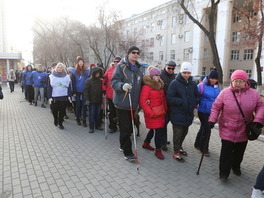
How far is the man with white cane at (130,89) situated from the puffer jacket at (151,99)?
126 mm

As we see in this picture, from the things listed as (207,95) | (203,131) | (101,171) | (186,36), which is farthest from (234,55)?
(101,171)

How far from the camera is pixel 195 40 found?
37.9 m

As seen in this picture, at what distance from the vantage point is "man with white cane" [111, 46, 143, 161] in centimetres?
420

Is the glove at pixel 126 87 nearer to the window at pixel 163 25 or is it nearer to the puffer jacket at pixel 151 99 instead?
the puffer jacket at pixel 151 99

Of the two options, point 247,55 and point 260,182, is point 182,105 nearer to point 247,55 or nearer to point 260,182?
point 260,182

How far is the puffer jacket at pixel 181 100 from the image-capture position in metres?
4.14

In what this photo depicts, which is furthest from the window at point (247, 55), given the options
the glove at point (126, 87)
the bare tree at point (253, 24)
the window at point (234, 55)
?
the glove at point (126, 87)

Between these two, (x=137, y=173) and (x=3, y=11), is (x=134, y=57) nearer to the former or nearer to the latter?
(x=137, y=173)

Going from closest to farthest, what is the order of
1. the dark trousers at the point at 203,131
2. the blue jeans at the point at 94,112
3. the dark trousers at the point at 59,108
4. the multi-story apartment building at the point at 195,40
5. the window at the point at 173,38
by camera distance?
1. the dark trousers at the point at 203,131
2. the blue jeans at the point at 94,112
3. the dark trousers at the point at 59,108
4. the multi-story apartment building at the point at 195,40
5. the window at the point at 173,38

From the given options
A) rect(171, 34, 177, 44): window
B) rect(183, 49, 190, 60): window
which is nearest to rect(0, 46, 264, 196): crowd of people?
rect(183, 49, 190, 60): window

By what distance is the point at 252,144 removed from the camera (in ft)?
18.6

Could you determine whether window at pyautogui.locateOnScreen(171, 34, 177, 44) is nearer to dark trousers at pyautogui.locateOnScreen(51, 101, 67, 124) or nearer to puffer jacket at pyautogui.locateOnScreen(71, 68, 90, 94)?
puffer jacket at pyautogui.locateOnScreen(71, 68, 90, 94)

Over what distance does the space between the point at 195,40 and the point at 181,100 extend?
36.7m

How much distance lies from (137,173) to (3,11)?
104 metres
